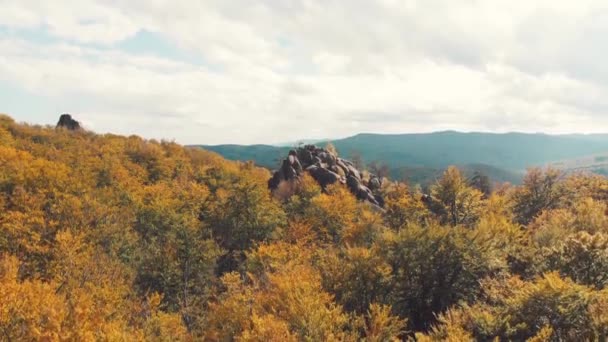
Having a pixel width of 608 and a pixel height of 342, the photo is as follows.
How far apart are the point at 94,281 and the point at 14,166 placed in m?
44.9

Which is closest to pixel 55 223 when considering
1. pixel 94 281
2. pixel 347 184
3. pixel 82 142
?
pixel 94 281

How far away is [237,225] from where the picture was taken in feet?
286

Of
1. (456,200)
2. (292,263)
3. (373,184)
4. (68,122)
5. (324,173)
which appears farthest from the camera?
(68,122)

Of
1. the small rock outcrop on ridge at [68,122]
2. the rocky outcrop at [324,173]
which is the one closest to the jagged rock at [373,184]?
the rocky outcrop at [324,173]

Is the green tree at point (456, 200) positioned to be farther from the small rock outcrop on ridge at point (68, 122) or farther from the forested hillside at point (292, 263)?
the small rock outcrop on ridge at point (68, 122)

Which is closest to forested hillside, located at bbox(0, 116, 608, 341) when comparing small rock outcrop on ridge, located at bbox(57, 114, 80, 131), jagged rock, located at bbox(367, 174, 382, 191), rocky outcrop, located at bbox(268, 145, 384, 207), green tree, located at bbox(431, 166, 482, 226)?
green tree, located at bbox(431, 166, 482, 226)

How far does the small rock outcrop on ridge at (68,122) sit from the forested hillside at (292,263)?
67186 millimetres

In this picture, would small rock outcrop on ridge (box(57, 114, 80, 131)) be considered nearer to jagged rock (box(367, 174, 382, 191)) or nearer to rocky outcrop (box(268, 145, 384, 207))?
rocky outcrop (box(268, 145, 384, 207))

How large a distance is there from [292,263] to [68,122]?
15735 cm

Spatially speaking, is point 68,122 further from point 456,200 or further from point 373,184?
point 456,200

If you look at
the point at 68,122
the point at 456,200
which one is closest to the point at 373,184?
the point at 456,200

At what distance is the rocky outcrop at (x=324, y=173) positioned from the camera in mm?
113000

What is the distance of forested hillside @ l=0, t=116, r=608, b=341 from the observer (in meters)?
35.7

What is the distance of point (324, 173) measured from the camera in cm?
11394
